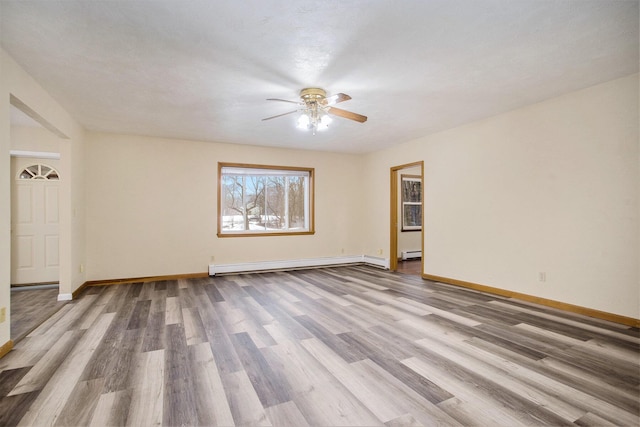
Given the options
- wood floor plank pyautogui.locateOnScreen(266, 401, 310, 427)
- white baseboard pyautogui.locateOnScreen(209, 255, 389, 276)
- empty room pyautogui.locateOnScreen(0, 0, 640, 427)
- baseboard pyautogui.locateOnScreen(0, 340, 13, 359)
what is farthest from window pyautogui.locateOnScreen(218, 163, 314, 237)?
wood floor plank pyautogui.locateOnScreen(266, 401, 310, 427)

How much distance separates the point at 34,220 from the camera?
16.2 feet

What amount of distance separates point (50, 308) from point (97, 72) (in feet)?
9.36

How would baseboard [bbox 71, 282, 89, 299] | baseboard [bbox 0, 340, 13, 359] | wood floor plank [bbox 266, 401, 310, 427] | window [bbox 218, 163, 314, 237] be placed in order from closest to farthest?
wood floor plank [bbox 266, 401, 310, 427], baseboard [bbox 0, 340, 13, 359], baseboard [bbox 71, 282, 89, 299], window [bbox 218, 163, 314, 237]

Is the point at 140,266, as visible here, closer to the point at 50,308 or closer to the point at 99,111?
the point at 50,308

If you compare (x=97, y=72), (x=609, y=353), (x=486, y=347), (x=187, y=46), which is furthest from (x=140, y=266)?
(x=609, y=353)

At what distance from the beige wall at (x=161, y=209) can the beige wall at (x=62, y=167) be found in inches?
13.5

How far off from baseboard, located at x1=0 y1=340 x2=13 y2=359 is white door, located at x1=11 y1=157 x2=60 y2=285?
10.1 feet

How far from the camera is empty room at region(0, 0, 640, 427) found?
1.99 meters

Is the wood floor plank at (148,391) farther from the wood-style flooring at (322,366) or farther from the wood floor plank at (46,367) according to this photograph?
the wood floor plank at (46,367)

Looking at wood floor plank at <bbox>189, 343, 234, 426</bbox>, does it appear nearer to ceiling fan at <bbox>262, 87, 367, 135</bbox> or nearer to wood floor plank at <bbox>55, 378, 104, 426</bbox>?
wood floor plank at <bbox>55, 378, 104, 426</bbox>

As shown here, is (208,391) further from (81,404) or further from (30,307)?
(30,307)

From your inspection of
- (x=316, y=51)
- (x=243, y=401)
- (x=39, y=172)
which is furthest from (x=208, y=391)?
(x=39, y=172)

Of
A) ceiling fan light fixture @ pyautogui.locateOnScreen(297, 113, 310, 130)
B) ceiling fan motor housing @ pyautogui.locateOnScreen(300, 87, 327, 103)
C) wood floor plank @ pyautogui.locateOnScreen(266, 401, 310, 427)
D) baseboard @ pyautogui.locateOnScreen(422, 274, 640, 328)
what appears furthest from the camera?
ceiling fan light fixture @ pyautogui.locateOnScreen(297, 113, 310, 130)

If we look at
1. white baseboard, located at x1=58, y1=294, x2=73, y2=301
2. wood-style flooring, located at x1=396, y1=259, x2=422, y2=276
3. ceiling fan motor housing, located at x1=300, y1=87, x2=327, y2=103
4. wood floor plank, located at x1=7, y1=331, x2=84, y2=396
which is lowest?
wood-style flooring, located at x1=396, y1=259, x2=422, y2=276
